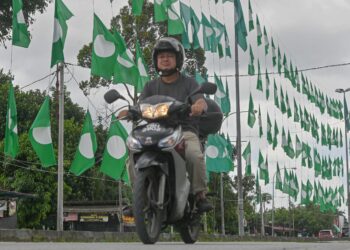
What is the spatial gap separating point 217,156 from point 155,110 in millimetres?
17378

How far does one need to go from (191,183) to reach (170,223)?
0.42 metres

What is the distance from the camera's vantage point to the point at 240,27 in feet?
84.1

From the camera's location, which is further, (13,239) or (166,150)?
(13,239)

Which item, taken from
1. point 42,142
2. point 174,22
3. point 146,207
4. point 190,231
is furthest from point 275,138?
point 146,207

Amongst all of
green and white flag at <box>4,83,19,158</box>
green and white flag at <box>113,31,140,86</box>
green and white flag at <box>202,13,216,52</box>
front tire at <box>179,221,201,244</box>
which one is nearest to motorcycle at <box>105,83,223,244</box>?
front tire at <box>179,221,201,244</box>

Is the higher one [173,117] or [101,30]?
[101,30]

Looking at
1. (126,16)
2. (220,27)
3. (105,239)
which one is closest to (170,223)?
(105,239)

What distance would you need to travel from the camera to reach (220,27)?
24109 millimetres

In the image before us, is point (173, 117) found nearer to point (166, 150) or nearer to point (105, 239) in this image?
point (166, 150)

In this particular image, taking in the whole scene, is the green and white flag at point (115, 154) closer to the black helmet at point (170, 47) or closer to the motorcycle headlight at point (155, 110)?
the black helmet at point (170, 47)

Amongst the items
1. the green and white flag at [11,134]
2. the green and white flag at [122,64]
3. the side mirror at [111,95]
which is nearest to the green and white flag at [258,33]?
the green and white flag at [122,64]

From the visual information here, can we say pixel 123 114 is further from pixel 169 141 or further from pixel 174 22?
pixel 174 22

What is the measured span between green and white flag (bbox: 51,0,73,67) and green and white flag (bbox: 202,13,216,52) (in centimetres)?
567

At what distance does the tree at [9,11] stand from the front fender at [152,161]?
14053 mm
